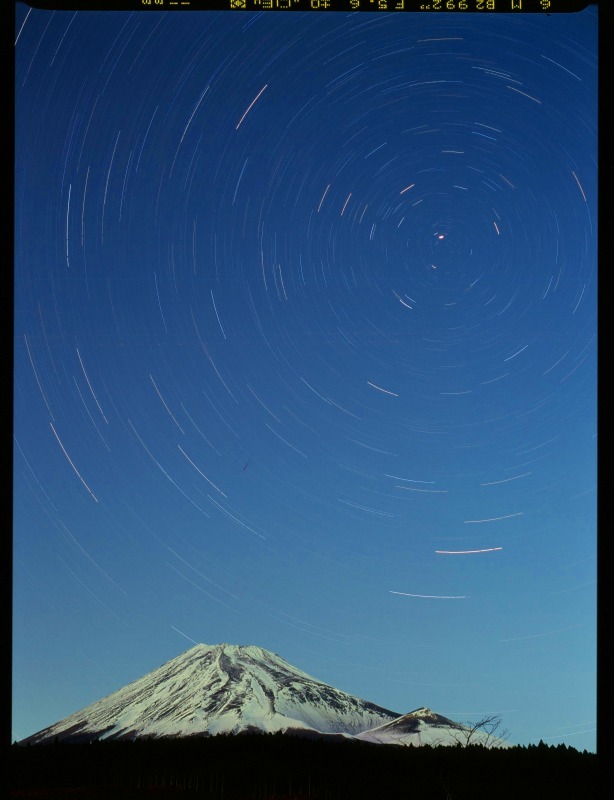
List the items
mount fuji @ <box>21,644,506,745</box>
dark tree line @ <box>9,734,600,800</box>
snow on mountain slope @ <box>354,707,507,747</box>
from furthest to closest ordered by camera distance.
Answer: mount fuji @ <box>21,644,506,745</box> → snow on mountain slope @ <box>354,707,507,747</box> → dark tree line @ <box>9,734,600,800</box>

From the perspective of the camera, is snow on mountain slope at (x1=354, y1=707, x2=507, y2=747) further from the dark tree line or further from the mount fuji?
the mount fuji

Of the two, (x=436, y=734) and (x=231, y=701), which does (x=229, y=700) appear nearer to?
(x=231, y=701)

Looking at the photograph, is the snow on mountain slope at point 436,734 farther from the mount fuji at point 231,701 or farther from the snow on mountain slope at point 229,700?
the snow on mountain slope at point 229,700

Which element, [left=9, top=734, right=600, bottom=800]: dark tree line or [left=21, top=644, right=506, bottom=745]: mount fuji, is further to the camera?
[left=21, top=644, right=506, bottom=745]: mount fuji

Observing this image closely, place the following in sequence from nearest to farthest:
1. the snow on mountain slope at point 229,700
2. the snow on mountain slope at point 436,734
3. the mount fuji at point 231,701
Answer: the snow on mountain slope at point 436,734
the mount fuji at point 231,701
the snow on mountain slope at point 229,700

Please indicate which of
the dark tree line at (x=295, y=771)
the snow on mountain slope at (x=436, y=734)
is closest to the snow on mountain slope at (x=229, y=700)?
the snow on mountain slope at (x=436, y=734)

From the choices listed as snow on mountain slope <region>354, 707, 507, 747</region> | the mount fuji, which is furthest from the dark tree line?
the mount fuji

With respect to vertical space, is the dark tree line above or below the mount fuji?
below
